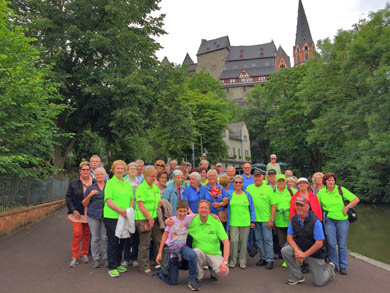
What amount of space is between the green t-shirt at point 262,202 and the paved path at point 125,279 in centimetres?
96

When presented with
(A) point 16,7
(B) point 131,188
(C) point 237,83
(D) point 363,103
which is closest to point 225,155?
(D) point 363,103

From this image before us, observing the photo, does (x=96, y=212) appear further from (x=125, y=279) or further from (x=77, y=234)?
(x=125, y=279)

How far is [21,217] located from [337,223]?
8.56m

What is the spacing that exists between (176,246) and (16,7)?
19.8m

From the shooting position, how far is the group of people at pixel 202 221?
532 cm

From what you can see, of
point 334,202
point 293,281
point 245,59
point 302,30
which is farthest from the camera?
point 245,59

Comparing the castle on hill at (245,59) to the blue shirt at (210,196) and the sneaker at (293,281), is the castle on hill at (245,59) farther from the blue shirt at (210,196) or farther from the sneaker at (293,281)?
the sneaker at (293,281)

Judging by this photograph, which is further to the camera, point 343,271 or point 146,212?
point 343,271

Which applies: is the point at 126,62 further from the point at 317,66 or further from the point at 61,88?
the point at 317,66

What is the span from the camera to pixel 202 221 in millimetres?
5375

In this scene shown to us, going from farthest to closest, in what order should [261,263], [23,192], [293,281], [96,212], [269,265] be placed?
[23,192]
[261,263]
[269,265]
[96,212]
[293,281]

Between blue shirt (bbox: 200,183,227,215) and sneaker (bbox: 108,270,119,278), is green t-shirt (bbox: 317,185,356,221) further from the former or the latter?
sneaker (bbox: 108,270,119,278)

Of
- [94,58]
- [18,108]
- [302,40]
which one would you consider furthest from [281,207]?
[302,40]

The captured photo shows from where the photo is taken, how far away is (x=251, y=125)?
219ft
